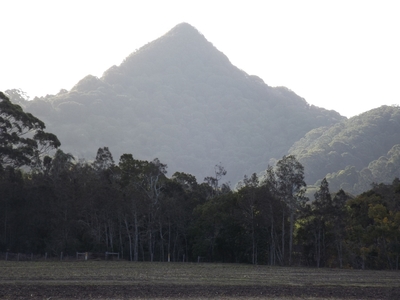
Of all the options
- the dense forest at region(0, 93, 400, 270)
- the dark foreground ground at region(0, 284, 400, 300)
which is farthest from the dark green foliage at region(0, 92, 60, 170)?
the dark foreground ground at region(0, 284, 400, 300)

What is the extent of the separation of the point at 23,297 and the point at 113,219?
51.8 meters

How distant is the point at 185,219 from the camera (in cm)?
7825

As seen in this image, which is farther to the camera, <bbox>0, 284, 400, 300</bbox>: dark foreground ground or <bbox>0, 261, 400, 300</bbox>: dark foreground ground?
<bbox>0, 261, 400, 300</bbox>: dark foreground ground

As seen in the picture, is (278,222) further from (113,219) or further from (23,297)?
(23,297)

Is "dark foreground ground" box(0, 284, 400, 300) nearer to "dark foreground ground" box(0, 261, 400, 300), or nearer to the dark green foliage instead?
"dark foreground ground" box(0, 261, 400, 300)

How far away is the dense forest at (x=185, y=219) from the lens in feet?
232

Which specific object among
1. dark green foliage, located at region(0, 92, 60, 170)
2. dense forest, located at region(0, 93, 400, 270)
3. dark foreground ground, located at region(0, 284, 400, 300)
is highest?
dark green foliage, located at region(0, 92, 60, 170)

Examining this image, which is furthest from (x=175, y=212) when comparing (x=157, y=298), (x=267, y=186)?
(x=157, y=298)

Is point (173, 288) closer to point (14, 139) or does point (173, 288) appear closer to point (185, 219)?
point (185, 219)

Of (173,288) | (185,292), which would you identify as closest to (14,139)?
(173,288)

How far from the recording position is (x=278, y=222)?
74500mm

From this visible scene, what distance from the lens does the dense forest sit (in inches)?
2778

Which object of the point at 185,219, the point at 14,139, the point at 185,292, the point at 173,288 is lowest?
the point at 185,292

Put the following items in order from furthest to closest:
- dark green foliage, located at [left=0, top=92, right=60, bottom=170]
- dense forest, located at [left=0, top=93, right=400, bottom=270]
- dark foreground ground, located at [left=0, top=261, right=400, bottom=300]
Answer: dark green foliage, located at [left=0, top=92, right=60, bottom=170] → dense forest, located at [left=0, top=93, right=400, bottom=270] → dark foreground ground, located at [left=0, top=261, right=400, bottom=300]
